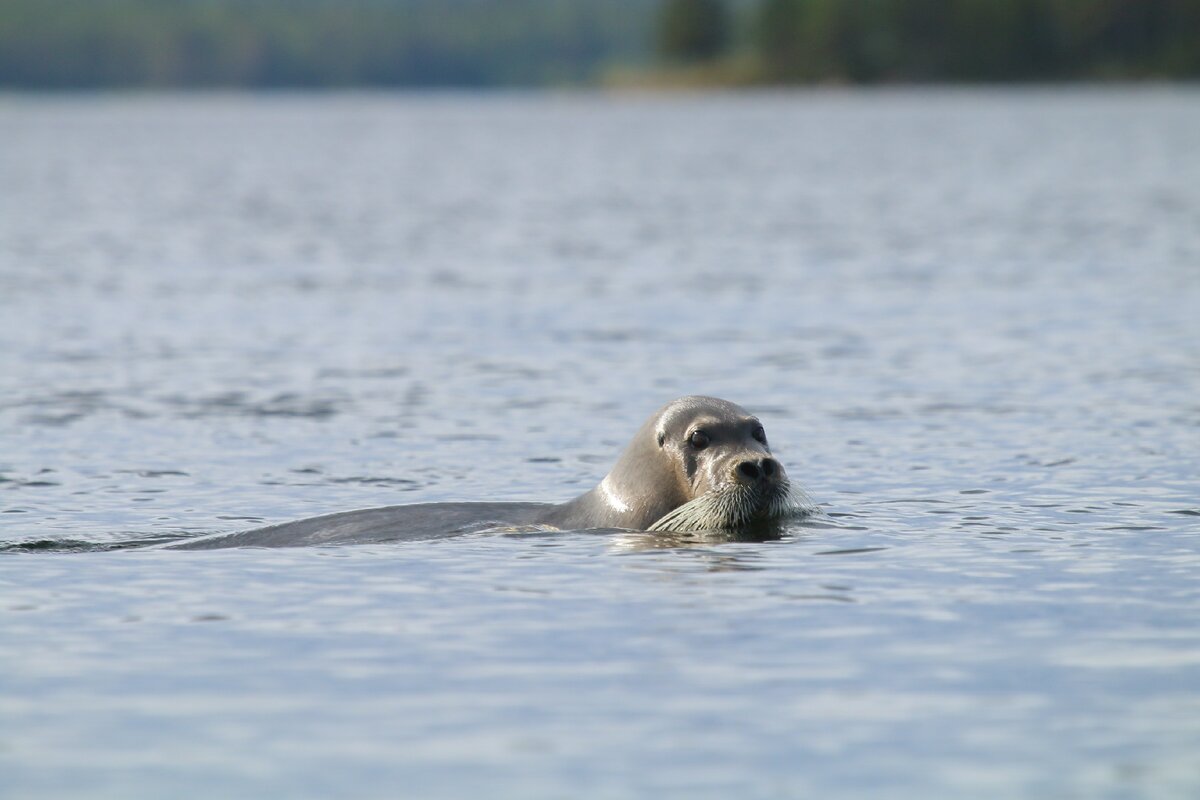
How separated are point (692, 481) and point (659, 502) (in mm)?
313

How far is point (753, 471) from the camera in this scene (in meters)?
13.3

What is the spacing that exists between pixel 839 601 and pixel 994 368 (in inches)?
437

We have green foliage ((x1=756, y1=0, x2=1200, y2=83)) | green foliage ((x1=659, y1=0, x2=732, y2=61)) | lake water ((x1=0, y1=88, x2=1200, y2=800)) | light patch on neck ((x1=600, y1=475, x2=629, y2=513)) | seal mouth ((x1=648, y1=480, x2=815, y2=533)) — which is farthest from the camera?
green foliage ((x1=659, y1=0, x2=732, y2=61))

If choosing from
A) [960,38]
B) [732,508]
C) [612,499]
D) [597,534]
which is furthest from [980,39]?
[732,508]

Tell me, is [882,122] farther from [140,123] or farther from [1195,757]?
[1195,757]

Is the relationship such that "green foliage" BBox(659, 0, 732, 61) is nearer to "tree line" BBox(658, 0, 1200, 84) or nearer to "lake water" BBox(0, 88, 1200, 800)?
"tree line" BBox(658, 0, 1200, 84)

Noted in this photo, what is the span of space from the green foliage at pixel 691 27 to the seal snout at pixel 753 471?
153 meters

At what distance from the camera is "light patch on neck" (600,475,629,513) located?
45.2 ft

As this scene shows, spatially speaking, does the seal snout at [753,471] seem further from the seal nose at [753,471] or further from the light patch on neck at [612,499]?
the light patch on neck at [612,499]

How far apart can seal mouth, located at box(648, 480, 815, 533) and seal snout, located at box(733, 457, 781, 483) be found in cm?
4

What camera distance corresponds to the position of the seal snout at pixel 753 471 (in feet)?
43.5

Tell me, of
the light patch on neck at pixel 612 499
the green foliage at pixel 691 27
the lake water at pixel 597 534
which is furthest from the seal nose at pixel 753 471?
the green foliage at pixel 691 27

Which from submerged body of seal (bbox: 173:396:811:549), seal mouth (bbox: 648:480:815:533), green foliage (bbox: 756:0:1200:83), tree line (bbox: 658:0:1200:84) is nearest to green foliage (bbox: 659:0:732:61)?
tree line (bbox: 658:0:1200:84)

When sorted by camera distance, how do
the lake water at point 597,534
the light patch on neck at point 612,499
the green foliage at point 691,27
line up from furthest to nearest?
the green foliage at point 691,27, the light patch on neck at point 612,499, the lake water at point 597,534
